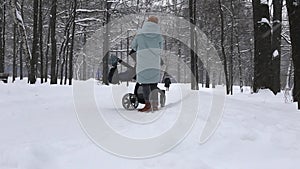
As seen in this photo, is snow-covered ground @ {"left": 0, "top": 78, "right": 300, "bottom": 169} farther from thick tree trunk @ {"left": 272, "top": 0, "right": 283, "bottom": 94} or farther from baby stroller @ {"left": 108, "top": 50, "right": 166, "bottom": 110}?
thick tree trunk @ {"left": 272, "top": 0, "right": 283, "bottom": 94}

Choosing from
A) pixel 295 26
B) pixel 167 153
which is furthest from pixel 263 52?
pixel 167 153

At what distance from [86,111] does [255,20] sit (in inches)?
295

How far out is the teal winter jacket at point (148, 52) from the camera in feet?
24.0

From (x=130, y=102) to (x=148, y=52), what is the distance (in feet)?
3.93

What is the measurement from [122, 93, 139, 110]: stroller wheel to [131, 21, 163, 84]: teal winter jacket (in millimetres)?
458

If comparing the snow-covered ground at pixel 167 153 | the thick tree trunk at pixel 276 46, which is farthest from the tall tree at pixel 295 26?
the thick tree trunk at pixel 276 46

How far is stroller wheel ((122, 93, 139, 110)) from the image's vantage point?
774 centimetres

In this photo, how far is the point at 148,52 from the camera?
288 inches

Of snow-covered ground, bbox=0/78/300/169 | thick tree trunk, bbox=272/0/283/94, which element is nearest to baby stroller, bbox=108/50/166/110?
snow-covered ground, bbox=0/78/300/169

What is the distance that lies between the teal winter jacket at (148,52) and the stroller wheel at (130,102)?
1.50ft

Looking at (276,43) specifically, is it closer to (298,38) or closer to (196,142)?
(298,38)

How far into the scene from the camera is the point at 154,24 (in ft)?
24.2

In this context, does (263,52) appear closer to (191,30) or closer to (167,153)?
(167,153)

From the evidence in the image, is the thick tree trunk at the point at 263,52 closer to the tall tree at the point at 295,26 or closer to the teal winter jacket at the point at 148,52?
the tall tree at the point at 295,26
